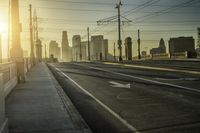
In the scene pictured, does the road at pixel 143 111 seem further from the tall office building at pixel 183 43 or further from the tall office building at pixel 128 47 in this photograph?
the tall office building at pixel 183 43

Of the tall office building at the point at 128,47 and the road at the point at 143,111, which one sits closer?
the road at the point at 143,111

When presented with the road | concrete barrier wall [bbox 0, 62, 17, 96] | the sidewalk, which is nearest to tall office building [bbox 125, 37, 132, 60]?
concrete barrier wall [bbox 0, 62, 17, 96]

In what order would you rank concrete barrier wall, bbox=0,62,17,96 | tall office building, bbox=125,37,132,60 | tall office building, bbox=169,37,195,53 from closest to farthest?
1. concrete barrier wall, bbox=0,62,17,96
2. tall office building, bbox=125,37,132,60
3. tall office building, bbox=169,37,195,53

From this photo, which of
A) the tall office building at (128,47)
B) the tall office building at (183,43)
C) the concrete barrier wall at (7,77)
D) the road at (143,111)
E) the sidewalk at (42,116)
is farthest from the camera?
the tall office building at (183,43)

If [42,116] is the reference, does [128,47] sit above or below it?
above

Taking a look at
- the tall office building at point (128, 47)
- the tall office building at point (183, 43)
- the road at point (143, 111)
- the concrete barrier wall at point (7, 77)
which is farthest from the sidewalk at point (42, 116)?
the tall office building at point (183, 43)

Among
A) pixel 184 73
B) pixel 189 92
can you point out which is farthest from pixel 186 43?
pixel 189 92

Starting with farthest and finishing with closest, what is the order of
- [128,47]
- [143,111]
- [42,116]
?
[128,47] < [143,111] < [42,116]

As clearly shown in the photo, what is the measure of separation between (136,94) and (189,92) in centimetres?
219

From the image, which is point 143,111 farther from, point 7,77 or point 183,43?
point 183,43

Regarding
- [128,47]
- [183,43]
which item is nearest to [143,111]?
[128,47]

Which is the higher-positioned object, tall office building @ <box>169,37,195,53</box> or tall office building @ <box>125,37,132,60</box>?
tall office building @ <box>169,37,195,53</box>

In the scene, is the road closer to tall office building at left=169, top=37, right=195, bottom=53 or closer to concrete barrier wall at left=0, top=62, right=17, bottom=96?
concrete barrier wall at left=0, top=62, right=17, bottom=96

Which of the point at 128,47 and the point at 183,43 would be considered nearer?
the point at 128,47
